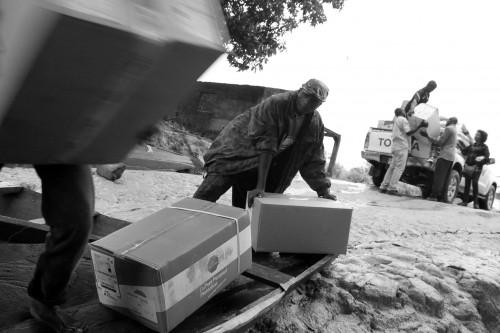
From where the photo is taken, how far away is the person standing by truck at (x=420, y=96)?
781 cm

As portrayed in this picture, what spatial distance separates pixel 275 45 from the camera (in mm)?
8680

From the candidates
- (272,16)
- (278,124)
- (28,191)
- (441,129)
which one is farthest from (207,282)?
(441,129)

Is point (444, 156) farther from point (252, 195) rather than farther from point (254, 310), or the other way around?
point (254, 310)

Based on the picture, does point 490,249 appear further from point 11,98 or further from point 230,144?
point 11,98

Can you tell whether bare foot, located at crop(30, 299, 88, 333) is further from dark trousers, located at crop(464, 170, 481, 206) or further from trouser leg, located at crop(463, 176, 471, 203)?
trouser leg, located at crop(463, 176, 471, 203)

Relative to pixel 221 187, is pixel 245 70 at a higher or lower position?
higher

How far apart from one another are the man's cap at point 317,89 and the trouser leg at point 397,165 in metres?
5.24

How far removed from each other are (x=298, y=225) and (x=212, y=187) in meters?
0.81

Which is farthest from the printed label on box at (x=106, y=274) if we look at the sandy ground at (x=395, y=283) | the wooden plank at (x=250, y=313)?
the sandy ground at (x=395, y=283)

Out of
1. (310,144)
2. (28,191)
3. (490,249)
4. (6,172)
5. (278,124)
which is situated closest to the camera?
(278,124)

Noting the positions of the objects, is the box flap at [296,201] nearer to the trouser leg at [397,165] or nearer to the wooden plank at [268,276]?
the wooden plank at [268,276]

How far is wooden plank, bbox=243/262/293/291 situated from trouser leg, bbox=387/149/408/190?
19.5ft

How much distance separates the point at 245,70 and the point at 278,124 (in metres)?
6.62

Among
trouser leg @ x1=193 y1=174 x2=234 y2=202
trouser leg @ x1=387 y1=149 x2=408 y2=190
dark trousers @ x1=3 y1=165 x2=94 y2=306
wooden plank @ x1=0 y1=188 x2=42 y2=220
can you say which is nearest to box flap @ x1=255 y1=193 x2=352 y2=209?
trouser leg @ x1=193 y1=174 x2=234 y2=202
